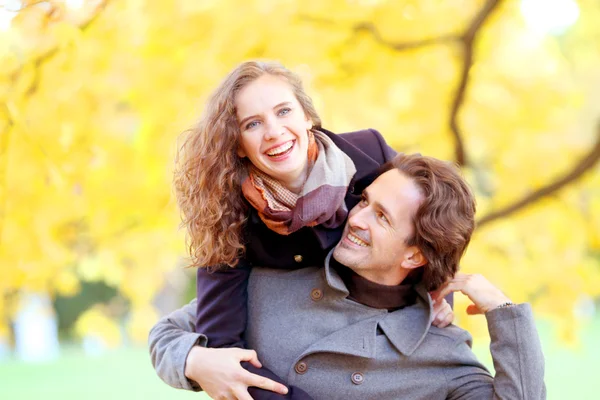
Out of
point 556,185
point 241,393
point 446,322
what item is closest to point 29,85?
point 241,393

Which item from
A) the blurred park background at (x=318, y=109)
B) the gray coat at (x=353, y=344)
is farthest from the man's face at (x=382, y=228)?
the blurred park background at (x=318, y=109)

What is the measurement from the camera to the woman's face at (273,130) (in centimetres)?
224

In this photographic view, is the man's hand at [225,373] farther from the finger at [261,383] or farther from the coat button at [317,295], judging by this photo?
the coat button at [317,295]

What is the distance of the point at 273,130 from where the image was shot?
2223mm

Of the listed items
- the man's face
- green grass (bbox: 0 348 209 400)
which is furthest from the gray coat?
green grass (bbox: 0 348 209 400)

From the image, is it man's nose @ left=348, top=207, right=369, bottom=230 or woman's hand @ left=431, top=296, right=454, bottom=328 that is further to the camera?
woman's hand @ left=431, top=296, right=454, bottom=328

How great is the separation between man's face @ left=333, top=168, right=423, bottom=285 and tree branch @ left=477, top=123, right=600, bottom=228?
2.42 m

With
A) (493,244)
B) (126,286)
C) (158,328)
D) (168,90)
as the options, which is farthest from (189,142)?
(126,286)

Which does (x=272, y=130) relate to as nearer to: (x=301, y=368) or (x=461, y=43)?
(x=301, y=368)

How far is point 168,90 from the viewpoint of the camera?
4.74m

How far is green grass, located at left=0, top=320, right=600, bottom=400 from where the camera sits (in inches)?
407

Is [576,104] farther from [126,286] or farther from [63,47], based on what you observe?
[126,286]

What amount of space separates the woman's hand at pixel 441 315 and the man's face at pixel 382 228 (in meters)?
0.23

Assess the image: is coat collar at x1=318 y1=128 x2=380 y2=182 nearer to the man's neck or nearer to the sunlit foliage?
the man's neck
